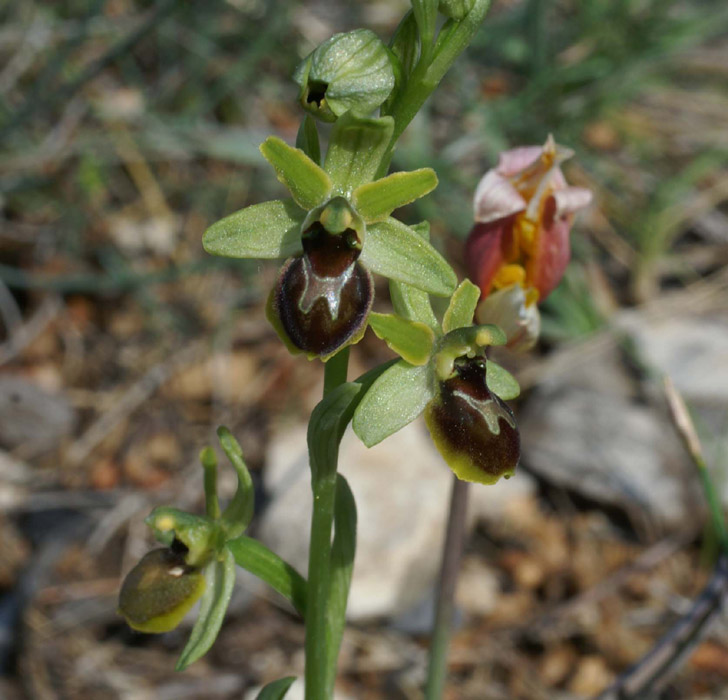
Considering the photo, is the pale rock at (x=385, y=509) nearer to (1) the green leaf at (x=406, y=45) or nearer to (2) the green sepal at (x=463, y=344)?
(2) the green sepal at (x=463, y=344)

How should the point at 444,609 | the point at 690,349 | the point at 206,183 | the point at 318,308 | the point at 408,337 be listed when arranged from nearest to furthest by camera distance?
1. the point at 318,308
2. the point at 408,337
3. the point at 444,609
4. the point at 690,349
5. the point at 206,183

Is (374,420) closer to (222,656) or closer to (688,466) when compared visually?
(222,656)

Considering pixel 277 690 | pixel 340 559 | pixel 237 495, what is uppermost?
pixel 237 495

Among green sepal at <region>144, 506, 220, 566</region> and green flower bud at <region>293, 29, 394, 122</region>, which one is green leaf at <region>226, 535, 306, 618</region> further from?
green flower bud at <region>293, 29, 394, 122</region>

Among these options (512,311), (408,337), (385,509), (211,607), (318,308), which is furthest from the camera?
(385,509)

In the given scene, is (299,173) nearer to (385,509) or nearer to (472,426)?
(472,426)

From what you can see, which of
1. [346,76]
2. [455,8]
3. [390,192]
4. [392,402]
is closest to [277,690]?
[392,402]

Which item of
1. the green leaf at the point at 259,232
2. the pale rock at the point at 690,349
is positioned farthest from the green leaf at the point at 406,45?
the pale rock at the point at 690,349

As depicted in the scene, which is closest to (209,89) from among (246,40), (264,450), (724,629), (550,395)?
(246,40)
